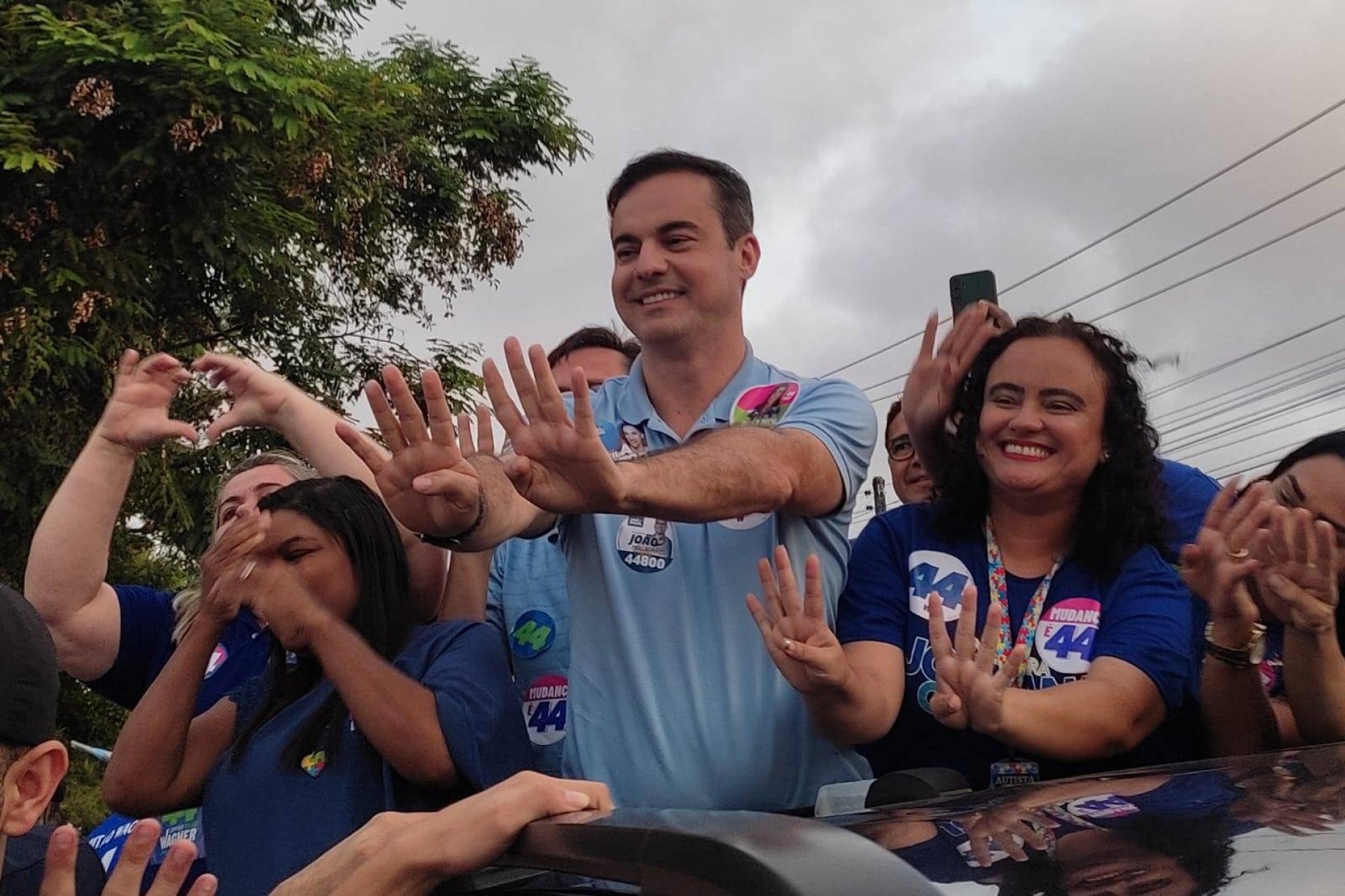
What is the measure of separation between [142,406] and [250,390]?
230 millimetres

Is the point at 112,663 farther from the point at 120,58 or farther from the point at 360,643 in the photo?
the point at 120,58

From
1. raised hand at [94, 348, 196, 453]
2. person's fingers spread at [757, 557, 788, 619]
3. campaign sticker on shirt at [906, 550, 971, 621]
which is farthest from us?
raised hand at [94, 348, 196, 453]

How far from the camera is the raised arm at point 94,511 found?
2904mm

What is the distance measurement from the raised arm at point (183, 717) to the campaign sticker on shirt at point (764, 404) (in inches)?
37.2

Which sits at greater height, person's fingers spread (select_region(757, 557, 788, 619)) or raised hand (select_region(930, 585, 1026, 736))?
person's fingers spread (select_region(757, 557, 788, 619))

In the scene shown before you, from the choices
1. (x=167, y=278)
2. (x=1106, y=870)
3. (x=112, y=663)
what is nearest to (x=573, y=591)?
(x=112, y=663)

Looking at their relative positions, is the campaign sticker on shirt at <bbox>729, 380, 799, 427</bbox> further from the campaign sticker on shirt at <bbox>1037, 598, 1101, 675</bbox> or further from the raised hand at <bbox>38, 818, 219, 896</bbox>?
the raised hand at <bbox>38, 818, 219, 896</bbox>

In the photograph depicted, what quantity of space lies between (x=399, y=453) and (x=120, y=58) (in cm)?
709

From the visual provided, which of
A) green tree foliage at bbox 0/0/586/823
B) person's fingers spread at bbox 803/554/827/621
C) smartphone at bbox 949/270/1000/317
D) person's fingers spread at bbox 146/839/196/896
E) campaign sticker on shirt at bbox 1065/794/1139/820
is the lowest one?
campaign sticker on shirt at bbox 1065/794/1139/820

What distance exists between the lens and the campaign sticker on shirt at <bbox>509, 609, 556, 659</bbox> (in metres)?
2.83

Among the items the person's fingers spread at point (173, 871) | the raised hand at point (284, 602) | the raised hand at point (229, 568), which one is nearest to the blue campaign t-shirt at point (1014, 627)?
the raised hand at point (284, 602)

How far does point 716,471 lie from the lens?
225cm

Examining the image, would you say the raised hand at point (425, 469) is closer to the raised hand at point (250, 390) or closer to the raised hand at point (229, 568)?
the raised hand at point (229, 568)

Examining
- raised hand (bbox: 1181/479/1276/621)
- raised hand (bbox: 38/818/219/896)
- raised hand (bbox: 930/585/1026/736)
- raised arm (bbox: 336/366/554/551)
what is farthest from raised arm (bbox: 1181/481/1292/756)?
raised hand (bbox: 38/818/219/896)
